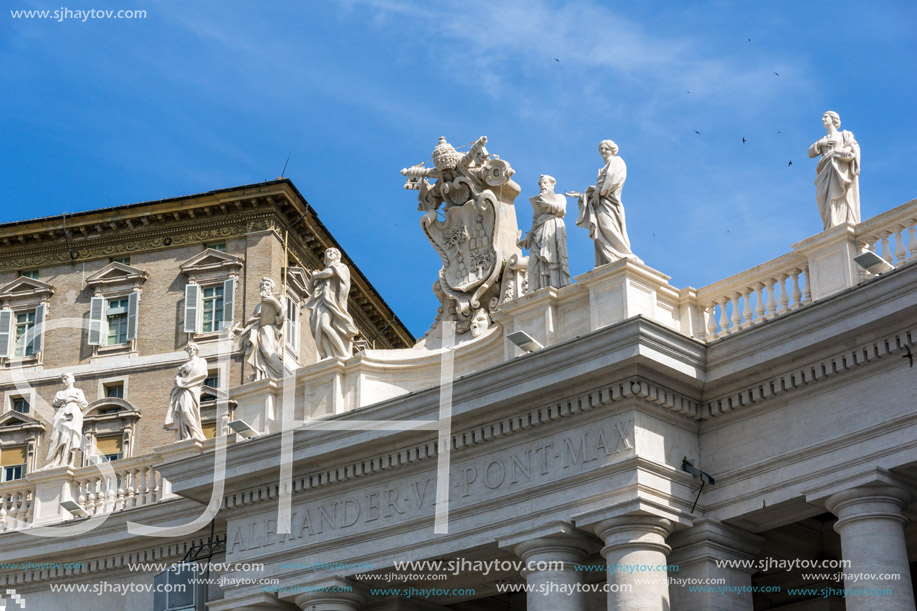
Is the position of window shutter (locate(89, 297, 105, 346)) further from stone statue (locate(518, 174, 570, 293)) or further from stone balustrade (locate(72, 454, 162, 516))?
stone statue (locate(518, 174, 570, 293))

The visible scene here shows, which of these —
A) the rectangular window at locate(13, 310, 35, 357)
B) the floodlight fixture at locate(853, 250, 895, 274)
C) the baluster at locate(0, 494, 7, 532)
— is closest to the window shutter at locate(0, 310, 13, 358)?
the rectangular window at locate(13, 310, 35, 357)

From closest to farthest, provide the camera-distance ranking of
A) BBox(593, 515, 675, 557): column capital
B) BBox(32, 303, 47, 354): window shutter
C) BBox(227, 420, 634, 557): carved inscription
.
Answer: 1. BBox(593, 515, 675, 557): column capital
2. BBox(227, 420, 634, 557): carved inscription
3. BBox(32, 303, 47, 354): window shutter

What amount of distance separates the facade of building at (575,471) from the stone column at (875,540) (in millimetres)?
27

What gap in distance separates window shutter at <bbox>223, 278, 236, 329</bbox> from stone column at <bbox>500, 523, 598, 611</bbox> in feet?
81.8

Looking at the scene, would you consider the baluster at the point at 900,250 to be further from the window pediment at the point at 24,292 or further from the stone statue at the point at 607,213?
the window pediment at the point at 24,292

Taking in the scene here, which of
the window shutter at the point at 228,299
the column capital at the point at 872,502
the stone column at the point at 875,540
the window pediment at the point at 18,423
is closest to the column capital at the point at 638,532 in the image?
the stone column at the point at 875,540

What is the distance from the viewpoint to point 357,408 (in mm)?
23438

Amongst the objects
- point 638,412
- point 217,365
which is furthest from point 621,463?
point 217,365

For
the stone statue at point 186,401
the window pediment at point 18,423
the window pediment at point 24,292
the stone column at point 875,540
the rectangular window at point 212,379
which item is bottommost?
the stone column at point 875,540

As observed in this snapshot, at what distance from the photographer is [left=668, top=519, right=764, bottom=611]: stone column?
20594 millimetres

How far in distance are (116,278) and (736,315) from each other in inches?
1142

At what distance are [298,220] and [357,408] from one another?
24.1 metres

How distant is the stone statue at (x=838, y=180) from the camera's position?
2094cm

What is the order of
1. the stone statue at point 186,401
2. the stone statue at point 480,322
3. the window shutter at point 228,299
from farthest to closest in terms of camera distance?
1. the window shutter at point 228,299
2. the stone statue at point 186,401
3. the stone statue at point 480,322
